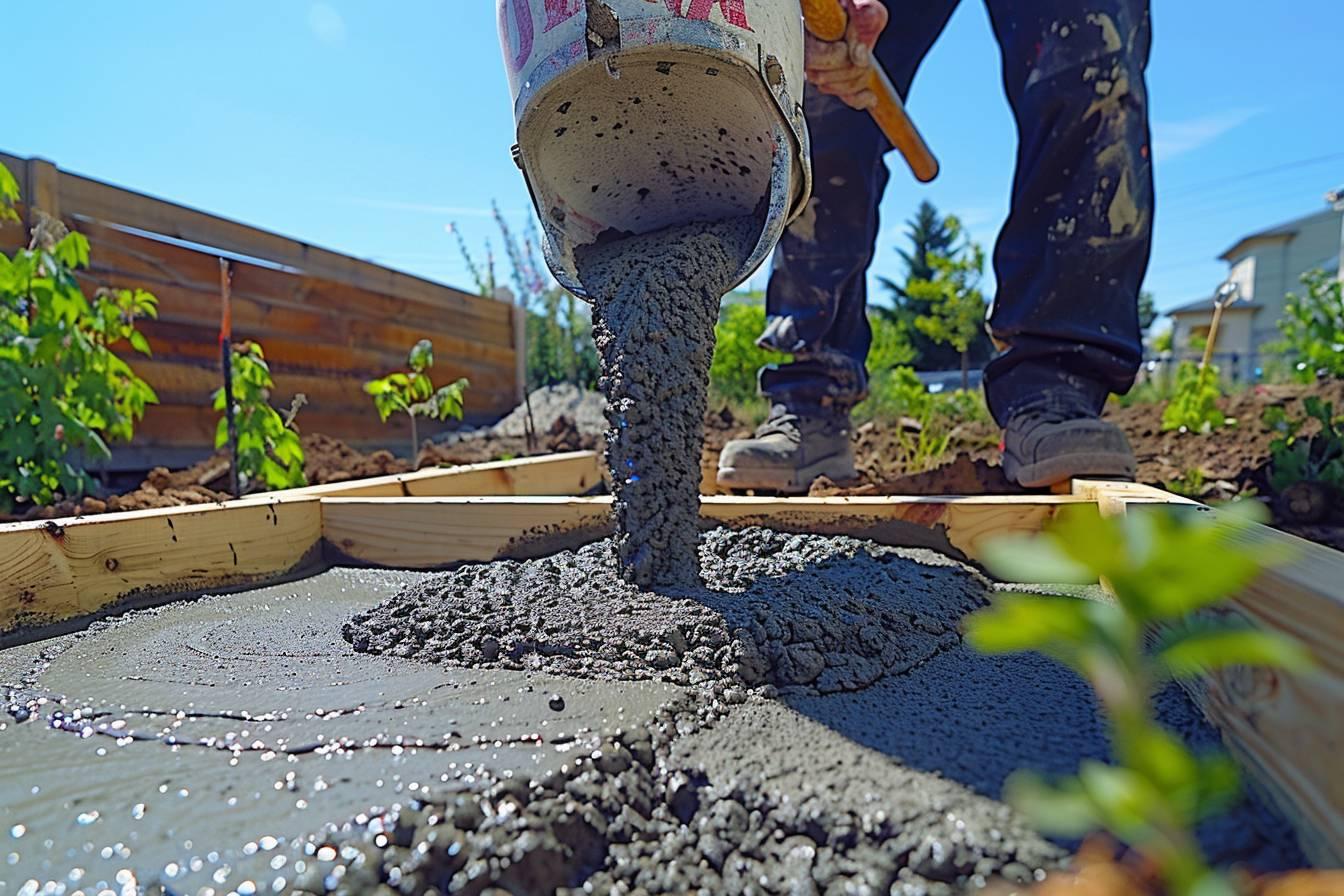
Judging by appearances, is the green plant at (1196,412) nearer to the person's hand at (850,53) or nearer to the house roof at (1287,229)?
the person's hand at (850,53)

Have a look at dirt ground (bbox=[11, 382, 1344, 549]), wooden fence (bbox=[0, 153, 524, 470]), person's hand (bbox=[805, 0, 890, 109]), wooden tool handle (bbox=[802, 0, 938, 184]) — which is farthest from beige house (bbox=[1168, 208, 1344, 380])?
person's hand (bbox=[805, 0, 890, 109])

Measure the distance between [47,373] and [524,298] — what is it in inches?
275

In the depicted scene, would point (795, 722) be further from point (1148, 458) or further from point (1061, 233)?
point (1148, 458)

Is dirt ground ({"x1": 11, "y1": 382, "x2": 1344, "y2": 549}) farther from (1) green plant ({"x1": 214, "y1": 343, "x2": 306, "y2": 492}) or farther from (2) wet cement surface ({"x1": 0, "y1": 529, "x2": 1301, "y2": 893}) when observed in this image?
(2) wet cement surface ({"x1": 0, "y1": 529, "x2": 1301, "y2": 893})

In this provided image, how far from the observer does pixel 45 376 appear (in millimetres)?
2244

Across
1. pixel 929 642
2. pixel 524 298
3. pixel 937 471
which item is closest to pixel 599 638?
pixel 929 642

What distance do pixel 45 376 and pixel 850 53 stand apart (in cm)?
237

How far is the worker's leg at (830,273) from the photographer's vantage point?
2.61m

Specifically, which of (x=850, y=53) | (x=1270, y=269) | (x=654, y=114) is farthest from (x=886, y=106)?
(x=1270, y=269)

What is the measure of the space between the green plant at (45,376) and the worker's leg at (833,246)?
2.12m

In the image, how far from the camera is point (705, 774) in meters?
0.76

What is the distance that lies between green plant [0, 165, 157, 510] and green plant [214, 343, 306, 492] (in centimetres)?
41

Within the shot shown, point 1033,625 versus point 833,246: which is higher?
point 833,246

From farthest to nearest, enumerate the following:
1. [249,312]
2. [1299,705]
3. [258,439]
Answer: [249,312]
[258,439]
[1299,705]
